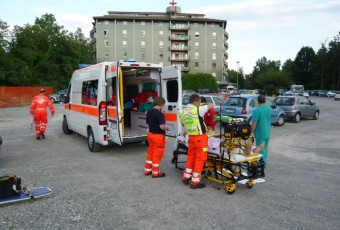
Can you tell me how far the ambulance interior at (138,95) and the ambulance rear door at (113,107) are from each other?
16.6 inches

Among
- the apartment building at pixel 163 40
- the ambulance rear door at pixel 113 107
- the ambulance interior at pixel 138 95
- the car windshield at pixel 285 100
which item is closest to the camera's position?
the ambulance rear door at pixel 113 107

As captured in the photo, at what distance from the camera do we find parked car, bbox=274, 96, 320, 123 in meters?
16.1

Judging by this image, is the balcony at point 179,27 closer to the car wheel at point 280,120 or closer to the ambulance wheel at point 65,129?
the car wheel at point 280,120

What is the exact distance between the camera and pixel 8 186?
16.1 feet

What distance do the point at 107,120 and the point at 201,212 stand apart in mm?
4148

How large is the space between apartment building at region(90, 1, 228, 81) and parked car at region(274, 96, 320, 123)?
62.7m

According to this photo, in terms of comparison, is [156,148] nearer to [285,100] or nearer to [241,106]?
[241,106]

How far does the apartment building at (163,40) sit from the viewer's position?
80.1 meters

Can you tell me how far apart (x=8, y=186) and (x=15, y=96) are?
3133cm

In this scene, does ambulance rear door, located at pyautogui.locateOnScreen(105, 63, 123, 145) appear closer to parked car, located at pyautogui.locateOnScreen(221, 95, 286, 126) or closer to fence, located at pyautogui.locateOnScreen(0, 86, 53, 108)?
parked car, located at pyautogui.locateOnScreen(221, 95, 286, 126)

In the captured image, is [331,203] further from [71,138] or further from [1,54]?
[1,54]

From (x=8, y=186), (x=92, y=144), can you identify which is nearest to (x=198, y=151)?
(x=8, y=186)

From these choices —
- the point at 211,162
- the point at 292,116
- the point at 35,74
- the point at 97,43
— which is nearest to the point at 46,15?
the point at 35,74

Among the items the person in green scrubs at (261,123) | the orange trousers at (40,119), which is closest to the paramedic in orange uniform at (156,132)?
Answer: the person in green scrubs at (261,123)
